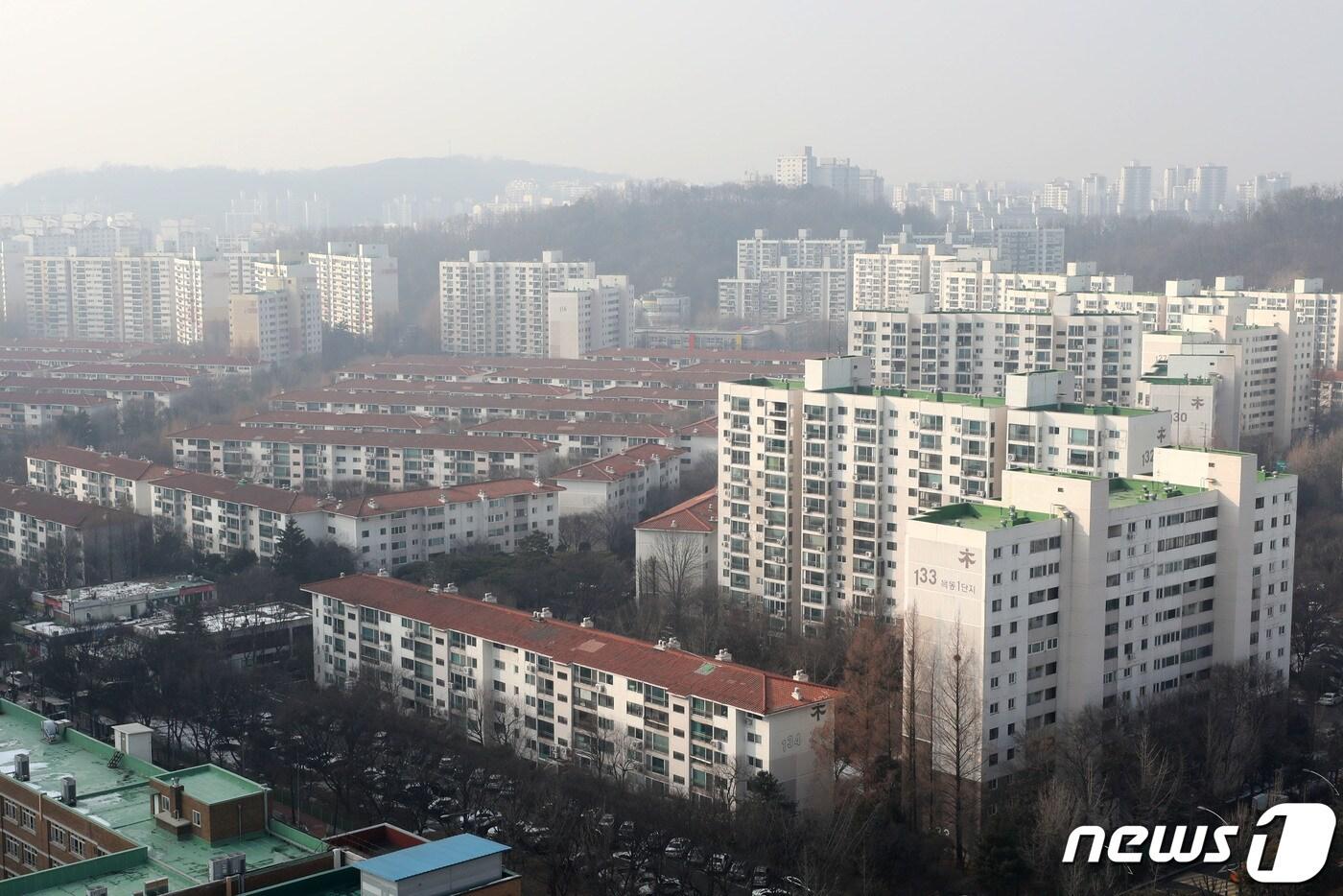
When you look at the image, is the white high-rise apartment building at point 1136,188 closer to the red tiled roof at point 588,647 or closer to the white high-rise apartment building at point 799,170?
the white high-rise apartment building at point 799,170

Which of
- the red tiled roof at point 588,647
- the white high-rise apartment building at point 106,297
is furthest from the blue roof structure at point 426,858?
the white high-rise apartment building at point 106,297

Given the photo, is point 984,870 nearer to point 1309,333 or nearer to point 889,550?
point 889,550

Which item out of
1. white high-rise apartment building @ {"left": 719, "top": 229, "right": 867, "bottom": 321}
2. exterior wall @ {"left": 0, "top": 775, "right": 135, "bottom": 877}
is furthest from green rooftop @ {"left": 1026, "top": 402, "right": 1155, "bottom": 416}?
white high-rise apartment building @ {"left": 719, "top": 229, "right": 867, "bottom": 321}

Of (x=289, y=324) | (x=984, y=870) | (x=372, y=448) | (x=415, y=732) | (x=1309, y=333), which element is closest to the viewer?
(x=984, y=870)

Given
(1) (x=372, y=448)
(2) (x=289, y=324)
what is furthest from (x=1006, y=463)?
(2) (x=289, y=324)

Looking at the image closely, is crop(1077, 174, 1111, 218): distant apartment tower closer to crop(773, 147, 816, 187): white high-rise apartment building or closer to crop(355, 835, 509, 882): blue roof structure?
crop(773, 147, 816, 187): white high-rise apartment building

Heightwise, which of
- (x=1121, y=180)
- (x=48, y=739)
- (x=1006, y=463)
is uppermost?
(x=1121, y=180)
